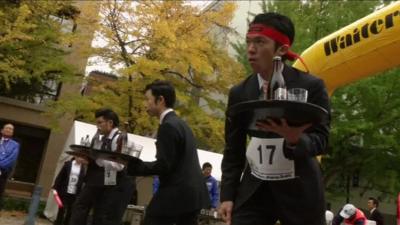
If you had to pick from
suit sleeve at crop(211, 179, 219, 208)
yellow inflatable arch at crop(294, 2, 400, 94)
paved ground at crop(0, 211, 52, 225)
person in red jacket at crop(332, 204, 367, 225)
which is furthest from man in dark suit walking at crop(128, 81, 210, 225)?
paved ground at crop(0, 211, 52, 225)

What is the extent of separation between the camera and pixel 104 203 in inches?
179

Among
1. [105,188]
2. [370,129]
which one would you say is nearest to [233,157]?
[105,188]

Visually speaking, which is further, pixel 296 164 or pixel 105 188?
pixel 105 188

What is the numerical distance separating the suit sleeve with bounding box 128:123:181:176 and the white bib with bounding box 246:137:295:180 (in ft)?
4.06

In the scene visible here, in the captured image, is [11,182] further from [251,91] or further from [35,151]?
[251,91]

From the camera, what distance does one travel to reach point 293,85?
91.3 inches

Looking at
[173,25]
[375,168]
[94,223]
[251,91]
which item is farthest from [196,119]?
[251,91]

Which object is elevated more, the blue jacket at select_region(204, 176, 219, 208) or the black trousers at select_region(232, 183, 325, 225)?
the blue jacket at select_region(204, 176, 219, 208)

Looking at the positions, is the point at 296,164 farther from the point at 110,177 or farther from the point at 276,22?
the point at 110,177

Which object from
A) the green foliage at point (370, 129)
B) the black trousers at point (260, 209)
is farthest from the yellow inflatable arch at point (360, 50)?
the green foliage at point (370, 129)

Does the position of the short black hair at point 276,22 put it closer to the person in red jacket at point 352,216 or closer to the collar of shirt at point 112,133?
the collar of shirt at point 112,133

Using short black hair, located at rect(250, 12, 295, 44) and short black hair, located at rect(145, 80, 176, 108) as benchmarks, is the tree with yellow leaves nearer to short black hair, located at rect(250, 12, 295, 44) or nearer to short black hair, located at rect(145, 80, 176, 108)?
short black hair, located at rect(145, 80, 176, 108)

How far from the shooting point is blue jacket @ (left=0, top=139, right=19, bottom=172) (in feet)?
30.5

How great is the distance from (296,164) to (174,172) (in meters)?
1.46
